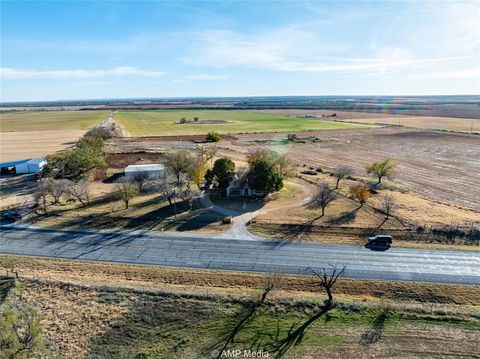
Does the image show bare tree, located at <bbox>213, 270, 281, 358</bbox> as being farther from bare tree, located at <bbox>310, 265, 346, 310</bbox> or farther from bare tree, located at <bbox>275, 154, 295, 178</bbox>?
bare tree, located at <bbox>275, 154, 295, 178</bbox>

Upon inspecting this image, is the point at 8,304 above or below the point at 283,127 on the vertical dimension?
below

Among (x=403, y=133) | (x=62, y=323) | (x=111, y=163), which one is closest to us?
(x=62, y=323)

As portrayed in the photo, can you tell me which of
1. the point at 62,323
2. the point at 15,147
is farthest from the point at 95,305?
the point at 15,147

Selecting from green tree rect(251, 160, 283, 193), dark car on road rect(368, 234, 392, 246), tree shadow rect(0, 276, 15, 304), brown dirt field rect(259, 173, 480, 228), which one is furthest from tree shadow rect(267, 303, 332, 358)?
green tree rect(251, 160, 283, 193)

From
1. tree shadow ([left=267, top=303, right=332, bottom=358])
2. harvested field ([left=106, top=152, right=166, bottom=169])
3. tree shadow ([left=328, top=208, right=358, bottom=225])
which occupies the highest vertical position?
harvested field ([left=106, top=152, right=166, bottom=169])

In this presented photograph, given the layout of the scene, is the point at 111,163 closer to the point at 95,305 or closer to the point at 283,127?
the point at 95,305

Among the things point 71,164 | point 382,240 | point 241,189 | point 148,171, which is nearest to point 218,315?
point 382,240

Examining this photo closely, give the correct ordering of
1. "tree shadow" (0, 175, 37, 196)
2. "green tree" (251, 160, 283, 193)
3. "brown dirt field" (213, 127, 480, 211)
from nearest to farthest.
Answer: "green tree" (251, 160, 283, 193), "tree shadow" (0, 175, 37, 196), "brown dirt field" (213, 127, 480, 211)
